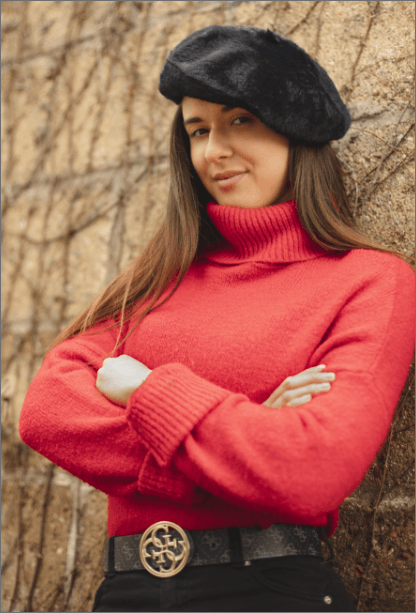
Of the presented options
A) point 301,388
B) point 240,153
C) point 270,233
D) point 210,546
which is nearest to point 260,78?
point 240,153

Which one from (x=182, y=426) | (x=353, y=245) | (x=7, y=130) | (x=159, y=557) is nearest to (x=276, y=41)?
(x=353, y=245)

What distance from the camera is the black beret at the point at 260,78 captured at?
4.46ft

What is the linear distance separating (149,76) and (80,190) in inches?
25.4

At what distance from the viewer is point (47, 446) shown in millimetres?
1304

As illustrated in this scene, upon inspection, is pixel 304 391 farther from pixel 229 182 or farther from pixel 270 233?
pixel 229 182

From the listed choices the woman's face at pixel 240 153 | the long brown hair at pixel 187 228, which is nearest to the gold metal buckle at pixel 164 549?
the long brown hair at pixel 187 228

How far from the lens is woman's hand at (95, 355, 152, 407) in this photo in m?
1.30

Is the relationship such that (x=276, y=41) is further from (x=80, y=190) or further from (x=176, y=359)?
(x=80, y=190)

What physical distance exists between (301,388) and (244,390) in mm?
184

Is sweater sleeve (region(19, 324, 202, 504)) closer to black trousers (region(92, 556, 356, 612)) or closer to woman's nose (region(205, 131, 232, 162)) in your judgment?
black trousers (region(92, 556, 356, 612))

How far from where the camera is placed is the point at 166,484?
114 centimetres

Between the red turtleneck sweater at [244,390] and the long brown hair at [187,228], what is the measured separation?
0.05 m

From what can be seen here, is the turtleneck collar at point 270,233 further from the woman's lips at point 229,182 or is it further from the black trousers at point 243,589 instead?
the black trousers at point 243,589

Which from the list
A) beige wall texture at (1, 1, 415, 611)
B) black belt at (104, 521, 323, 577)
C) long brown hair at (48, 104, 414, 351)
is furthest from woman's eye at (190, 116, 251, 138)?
black belt at (104, 521, 323, 577)
